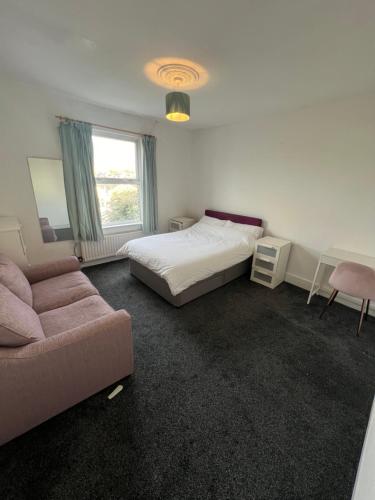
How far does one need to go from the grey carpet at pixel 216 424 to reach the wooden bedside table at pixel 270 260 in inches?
35.5

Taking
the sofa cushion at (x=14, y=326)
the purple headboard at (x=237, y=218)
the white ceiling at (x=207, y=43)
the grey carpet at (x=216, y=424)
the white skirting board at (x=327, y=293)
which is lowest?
the grey carpet at (x=216, y=424)

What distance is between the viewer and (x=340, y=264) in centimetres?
216

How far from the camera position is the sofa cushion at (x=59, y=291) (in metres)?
1.73

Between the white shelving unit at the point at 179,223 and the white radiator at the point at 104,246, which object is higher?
the white shelving unit at the point at 179,223

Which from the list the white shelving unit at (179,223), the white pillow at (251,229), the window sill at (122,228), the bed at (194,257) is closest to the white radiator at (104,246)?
the window sill at (122,228)

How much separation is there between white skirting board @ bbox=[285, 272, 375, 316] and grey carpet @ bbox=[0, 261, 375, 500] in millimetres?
407

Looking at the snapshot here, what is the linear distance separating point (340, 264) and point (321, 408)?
1416 millimetres

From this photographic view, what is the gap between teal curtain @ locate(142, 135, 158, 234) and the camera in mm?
3520

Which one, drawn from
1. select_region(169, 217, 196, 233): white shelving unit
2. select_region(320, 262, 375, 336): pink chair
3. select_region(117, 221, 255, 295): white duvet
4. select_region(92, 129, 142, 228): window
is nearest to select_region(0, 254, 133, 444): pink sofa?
select_region(117, 221, 255, 295): white duvet

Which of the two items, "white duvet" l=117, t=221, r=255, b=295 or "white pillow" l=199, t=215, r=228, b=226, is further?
"white pillow" l=199, t=215, r=228, b=226

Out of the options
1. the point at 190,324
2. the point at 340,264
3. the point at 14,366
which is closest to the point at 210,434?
the point at 190,324

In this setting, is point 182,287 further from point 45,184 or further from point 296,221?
point 45,184

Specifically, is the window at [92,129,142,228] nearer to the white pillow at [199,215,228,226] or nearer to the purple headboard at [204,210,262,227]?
the white pillow at [199,215,228,226]

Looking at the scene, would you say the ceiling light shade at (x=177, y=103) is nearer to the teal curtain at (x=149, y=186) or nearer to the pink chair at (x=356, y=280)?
the teal curtain at (x=149, y=186)
